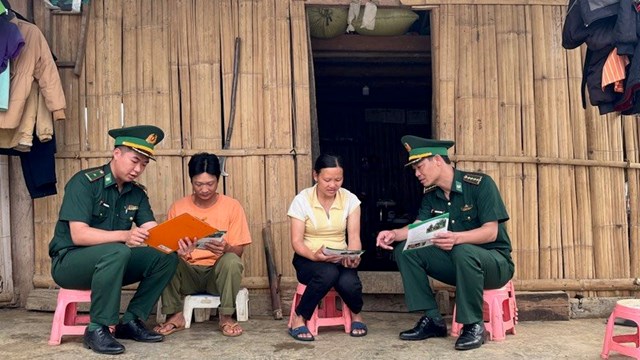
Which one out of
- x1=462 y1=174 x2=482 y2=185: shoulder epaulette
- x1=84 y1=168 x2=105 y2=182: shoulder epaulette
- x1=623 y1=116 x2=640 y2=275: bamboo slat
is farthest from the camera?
x1=623 y1=116 x2=640 y2=275: bamboo slat

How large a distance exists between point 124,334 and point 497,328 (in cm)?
236

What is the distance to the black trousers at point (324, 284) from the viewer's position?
369cm

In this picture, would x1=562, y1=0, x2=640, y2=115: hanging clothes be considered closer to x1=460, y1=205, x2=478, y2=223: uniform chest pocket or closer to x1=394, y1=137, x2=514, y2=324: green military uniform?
x1=394, y1=137, x2=514, y2=324: green military uniform

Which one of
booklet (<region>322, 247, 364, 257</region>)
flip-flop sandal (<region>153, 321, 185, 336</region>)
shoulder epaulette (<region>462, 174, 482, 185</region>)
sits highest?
shoulder epaulette (<region>462, 174, 482, 185</region>)

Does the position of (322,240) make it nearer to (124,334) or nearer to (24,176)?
(124,334)

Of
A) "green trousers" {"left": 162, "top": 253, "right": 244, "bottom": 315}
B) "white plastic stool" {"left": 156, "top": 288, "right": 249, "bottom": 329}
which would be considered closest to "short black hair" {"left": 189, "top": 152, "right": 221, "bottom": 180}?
"green trousers" {"left": 162, "top": 253, "right": 244, "bottom": 315}

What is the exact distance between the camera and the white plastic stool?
13.2 ft

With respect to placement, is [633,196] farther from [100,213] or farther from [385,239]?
[100,213]

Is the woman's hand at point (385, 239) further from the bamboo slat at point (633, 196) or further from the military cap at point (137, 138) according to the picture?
the bamboo slat at point (633, 196)

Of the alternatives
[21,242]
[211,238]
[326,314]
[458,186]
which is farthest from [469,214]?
[21,242]

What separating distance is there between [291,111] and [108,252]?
191 centimetres

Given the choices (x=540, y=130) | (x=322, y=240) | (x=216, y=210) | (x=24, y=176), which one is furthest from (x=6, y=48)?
(x=540, y=130)

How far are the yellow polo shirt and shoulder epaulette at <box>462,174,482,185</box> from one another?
2.46 feet

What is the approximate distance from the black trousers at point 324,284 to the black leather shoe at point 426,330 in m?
0.37
